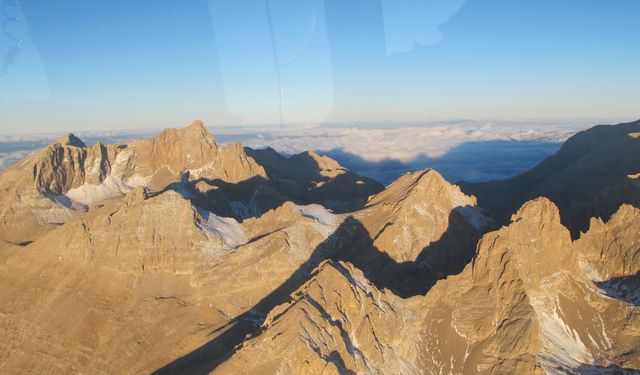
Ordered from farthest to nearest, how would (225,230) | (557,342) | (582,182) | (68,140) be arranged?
1. (68,140)
2. (582,182)
3. (225,230)
4. (557,342)

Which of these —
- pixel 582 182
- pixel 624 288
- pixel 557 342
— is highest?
pixel 624 288

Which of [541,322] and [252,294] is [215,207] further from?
[541,322]

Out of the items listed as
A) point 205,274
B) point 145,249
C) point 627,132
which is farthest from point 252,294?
point 627,132

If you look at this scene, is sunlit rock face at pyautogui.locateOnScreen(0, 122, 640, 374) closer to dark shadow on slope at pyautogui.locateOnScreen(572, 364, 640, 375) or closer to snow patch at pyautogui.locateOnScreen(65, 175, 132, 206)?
dark shadow on slope at pyautogui.locateOnScreen(572, 364, 640, 375)

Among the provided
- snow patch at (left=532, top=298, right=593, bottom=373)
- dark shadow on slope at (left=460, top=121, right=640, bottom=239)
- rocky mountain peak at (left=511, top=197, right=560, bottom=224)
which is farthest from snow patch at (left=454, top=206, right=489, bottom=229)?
snow patch at (left=532, top=298, right=593, bottom=373)

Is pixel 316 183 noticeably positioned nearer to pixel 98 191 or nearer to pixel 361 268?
pixel 98 191

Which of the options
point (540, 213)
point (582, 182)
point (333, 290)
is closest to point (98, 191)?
→ point (333, 290)

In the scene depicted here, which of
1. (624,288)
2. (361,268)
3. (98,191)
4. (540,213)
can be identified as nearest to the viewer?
(624,288)
